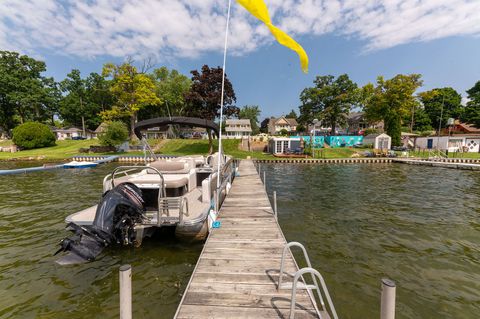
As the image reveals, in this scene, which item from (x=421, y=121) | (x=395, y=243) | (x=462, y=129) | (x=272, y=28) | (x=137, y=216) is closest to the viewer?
(x=272, y=28)

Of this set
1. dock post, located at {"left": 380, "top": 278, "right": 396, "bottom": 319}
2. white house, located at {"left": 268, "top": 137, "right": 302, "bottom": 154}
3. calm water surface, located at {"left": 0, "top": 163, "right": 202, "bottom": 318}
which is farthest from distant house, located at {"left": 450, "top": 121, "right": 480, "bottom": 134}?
calm water surface, located at {"left": 0, "top": 163, "right": 202, "bottom": 318}

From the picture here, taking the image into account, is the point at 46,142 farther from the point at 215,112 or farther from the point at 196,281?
the point at 196,281

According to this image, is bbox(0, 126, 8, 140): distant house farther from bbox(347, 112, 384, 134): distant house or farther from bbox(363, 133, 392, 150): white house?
bbox(347, 112, 384, 134): distant house

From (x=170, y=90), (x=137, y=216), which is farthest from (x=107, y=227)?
(x=170, y=90)

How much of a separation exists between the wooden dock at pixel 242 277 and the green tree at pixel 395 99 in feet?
153

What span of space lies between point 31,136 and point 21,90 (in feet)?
83.7

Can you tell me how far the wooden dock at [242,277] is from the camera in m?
3.48

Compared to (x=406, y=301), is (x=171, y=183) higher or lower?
higher

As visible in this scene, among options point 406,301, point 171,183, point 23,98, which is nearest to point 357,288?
point 406,301

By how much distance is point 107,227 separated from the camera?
17.7ft

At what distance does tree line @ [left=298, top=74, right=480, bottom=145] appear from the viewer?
43656 millimetres

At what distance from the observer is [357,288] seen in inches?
220

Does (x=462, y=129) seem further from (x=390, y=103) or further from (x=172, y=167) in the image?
(x=172, y=167)

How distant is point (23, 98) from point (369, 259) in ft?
259
